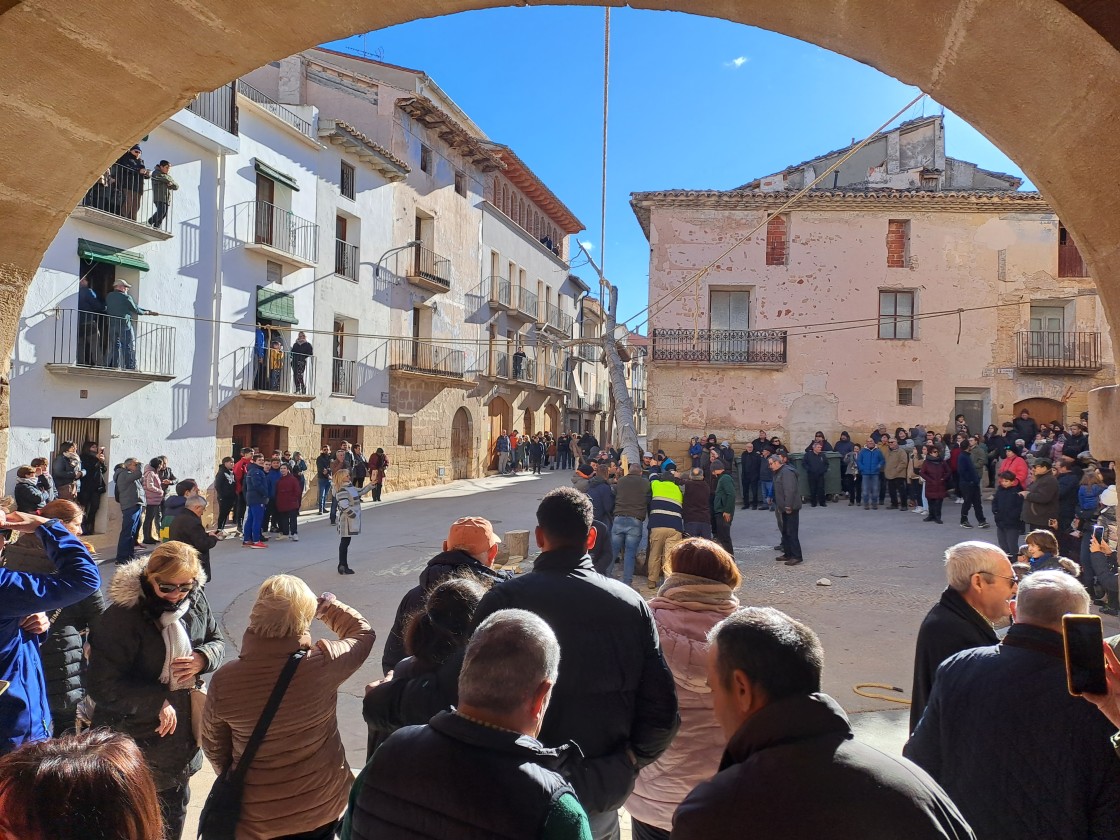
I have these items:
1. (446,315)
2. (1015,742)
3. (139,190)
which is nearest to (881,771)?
(1015,742)

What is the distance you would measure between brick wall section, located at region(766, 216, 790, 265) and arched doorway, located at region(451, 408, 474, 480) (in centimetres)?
1110

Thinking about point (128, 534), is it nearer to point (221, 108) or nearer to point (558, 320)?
point (221, 108)

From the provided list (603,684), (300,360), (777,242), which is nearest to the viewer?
(603,684)

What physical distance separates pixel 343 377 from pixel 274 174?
5.27 metres

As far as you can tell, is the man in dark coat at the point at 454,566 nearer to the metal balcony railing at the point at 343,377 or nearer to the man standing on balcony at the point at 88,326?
the man standing on balcony at the point at 88,326

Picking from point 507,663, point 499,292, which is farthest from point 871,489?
point 499,292

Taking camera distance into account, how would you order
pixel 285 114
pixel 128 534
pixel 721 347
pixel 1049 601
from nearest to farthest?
pixel 1049 601 → pixel 128 534 → pixel 285 114 → pixel 721 347

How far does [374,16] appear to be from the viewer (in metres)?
2.12

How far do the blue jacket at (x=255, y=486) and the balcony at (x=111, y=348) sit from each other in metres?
3.04

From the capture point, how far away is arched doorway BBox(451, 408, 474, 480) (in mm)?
25125

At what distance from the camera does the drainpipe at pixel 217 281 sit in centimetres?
1510

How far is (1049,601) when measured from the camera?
2139 mm

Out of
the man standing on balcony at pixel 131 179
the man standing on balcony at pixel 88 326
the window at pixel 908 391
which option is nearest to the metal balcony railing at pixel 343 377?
the man standing on balcony at pixel 131 179

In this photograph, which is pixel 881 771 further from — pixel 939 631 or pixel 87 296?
pixel 87 296
